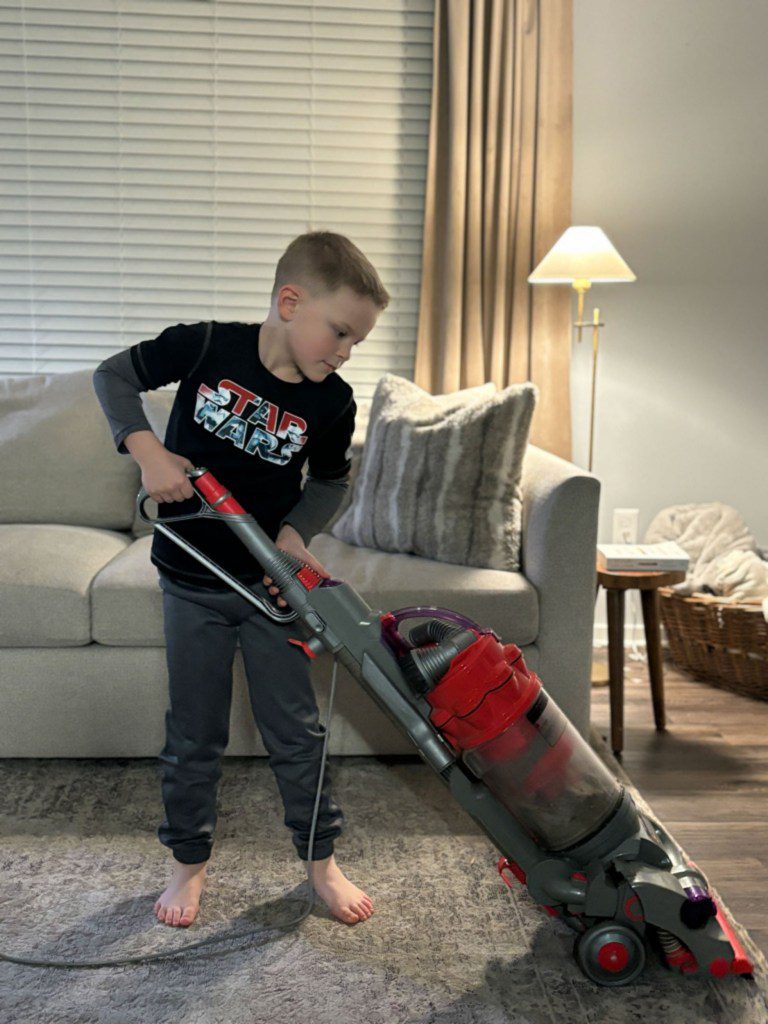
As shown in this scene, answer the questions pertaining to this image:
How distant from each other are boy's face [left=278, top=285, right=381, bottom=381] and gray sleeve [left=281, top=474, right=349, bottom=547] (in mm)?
249

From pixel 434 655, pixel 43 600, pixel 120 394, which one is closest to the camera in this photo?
pixel 434 655

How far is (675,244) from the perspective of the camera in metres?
3.40

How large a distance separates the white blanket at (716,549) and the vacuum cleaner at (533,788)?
56.5 inches

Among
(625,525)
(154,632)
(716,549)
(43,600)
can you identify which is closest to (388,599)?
(154,632)

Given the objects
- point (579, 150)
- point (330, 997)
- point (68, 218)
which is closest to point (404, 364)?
point (579, 150)

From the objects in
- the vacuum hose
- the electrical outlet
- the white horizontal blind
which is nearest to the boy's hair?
the vacuum hose

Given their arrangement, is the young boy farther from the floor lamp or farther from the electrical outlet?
the electrical outlet

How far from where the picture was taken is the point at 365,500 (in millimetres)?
2693

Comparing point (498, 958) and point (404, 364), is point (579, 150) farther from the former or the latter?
point (498, 958)

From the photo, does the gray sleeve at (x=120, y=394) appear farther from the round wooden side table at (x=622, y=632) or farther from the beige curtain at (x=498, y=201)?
the beige curtain at (x=498, y=201)

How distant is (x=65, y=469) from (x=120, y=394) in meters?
1.32

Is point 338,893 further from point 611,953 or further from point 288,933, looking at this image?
point 611,953

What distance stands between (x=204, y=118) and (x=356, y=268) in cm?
203

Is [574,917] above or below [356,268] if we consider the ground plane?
below
